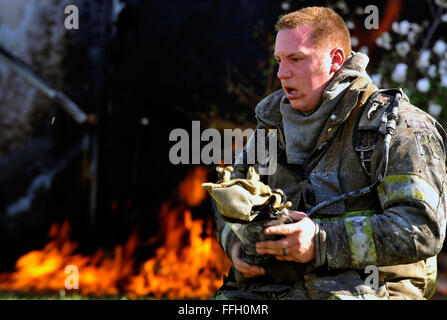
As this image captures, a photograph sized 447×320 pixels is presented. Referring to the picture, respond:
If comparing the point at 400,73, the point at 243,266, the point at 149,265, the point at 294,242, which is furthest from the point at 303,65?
the point at 149,265

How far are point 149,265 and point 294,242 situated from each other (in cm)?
364

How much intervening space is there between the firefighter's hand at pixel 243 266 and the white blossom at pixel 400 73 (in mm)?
3064

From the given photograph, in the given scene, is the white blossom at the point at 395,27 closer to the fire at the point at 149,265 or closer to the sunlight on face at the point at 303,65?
the fire at the point at 149,265

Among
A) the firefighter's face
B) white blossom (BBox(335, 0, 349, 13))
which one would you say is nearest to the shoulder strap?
the firefighter's face

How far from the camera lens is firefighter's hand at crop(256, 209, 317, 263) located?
8.34 ft

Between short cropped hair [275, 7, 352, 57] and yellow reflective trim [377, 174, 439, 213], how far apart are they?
804mm

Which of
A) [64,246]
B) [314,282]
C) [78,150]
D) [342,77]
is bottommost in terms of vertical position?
[314,282]

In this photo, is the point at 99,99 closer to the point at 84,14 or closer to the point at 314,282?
the point at 84,14

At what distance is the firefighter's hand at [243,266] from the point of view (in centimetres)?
277

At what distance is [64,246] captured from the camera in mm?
5879

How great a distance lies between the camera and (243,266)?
282cm

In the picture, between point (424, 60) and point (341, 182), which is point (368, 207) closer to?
point (341, 182)

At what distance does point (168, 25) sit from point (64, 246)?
2.53 m

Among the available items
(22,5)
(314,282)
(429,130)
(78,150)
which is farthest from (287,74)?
(22,5)
